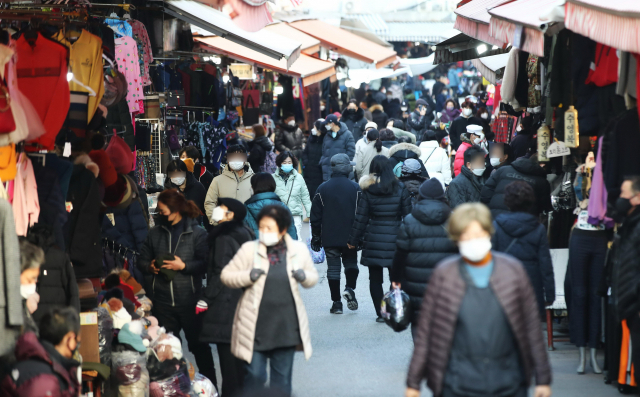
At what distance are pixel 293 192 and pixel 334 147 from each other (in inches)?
222

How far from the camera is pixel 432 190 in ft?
26.9

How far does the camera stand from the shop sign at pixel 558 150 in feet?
30.0

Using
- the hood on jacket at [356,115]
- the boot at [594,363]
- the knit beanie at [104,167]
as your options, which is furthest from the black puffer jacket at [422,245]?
the hood on jacket at [356,115]

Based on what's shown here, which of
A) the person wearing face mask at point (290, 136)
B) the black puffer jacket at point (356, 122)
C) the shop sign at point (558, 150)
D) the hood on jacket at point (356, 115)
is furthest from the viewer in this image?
the hood on jacket at point (356, 115)

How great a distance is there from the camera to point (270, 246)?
264 inches

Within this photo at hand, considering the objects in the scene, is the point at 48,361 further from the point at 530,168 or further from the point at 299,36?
the point at 299,36

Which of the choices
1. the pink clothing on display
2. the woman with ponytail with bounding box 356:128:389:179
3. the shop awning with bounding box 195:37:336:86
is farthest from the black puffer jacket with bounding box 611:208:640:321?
the woman with ponytail with bounding box 356:128:389:179

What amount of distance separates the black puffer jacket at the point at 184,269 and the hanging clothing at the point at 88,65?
1281 mm

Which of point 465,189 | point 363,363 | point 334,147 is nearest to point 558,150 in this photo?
point 465,189

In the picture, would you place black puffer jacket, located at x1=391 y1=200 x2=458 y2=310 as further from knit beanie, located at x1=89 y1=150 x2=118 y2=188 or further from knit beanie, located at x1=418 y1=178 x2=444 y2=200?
knit beanie, located at x1=89 y1=150 x2=118 y2=188

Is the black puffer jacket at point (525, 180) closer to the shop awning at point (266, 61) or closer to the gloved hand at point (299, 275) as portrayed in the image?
the gloved hand at point (299, 275)

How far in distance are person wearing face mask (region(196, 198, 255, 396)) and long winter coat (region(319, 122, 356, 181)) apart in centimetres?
1057

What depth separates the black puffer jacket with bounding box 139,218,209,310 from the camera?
7953mm

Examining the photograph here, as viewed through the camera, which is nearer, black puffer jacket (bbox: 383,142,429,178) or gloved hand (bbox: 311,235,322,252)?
gloved hand (bbox: 311,235,322,252)
